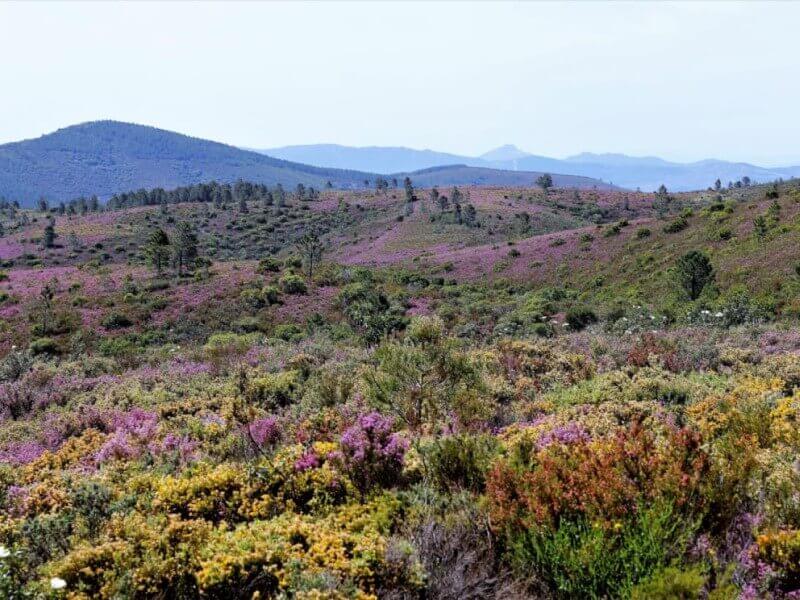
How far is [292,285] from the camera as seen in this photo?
116 ft

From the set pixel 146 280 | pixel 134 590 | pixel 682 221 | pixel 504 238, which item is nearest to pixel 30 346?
pixel 146 280

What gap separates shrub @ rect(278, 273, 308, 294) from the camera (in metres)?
35.1

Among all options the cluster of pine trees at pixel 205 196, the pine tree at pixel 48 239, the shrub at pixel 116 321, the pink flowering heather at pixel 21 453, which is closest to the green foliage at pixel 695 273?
the pink flowering heather at pixel 21 453

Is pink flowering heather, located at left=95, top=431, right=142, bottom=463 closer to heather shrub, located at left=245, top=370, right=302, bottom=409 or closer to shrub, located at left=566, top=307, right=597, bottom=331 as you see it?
heather shrub, located at left=245, top=370, right=302, bottom=409

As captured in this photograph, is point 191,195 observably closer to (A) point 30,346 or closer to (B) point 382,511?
(A) point 30,346

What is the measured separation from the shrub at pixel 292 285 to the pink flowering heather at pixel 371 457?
29378mm

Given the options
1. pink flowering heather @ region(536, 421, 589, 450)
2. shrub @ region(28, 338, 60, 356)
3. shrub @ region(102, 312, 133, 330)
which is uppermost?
pink flowering heather @ region(536, 421, 589, 450)

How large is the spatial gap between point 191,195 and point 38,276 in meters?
73.2

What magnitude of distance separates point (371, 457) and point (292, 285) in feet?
99.2

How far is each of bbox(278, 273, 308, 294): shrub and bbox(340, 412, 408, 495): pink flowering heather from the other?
96.4 feet

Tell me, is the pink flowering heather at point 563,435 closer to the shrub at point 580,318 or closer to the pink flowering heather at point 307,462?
the pink flowering heather at point 307,462

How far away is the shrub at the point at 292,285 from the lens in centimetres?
3512

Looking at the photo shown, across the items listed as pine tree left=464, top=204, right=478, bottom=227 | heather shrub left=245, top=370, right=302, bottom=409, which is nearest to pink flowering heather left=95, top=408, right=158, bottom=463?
heather shrub left=245, top=370, right=302, bottom=409

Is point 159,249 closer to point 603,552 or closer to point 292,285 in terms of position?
point 292,285
